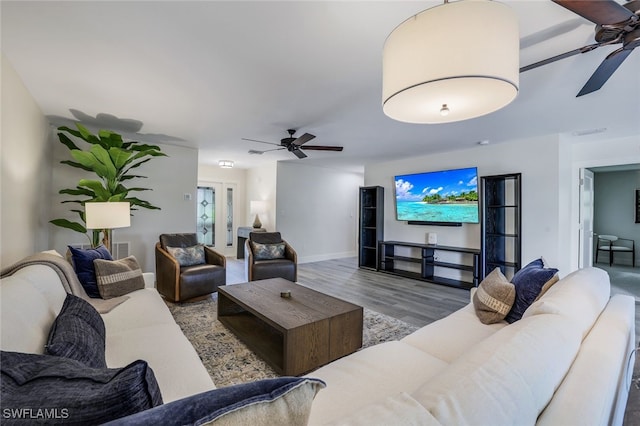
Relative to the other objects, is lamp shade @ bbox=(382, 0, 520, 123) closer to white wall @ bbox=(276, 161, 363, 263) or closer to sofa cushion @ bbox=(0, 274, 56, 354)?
sofa cushion @ bbox=(0, 274, 56, 354)

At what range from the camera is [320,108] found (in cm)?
315

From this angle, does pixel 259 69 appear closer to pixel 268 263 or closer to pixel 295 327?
pixel 295 327

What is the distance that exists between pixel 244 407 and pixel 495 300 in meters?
1.95

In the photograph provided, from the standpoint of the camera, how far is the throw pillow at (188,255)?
3.89m

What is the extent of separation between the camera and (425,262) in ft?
16.9

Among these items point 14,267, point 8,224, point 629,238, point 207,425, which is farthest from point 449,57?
point 629,238

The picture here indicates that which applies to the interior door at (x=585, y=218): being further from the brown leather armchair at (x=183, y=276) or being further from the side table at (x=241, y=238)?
the side table at (x=241, y=238)

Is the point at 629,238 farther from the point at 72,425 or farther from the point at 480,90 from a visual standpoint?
the point at 72,425

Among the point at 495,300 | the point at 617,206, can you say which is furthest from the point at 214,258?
the point at 617,206

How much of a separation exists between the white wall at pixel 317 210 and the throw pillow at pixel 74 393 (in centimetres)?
581

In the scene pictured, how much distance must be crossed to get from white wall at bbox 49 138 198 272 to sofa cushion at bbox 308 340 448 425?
14.4 feet

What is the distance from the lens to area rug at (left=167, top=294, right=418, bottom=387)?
2.11m

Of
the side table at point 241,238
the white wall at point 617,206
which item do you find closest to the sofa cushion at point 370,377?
the side table at point 241,238

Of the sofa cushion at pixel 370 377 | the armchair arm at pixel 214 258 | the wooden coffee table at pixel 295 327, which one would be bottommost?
the wooden coffee table at pixel 295 327
